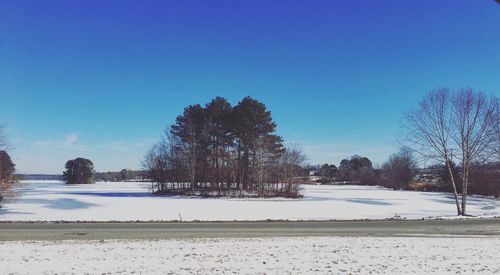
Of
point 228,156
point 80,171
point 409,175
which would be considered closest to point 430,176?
point 409,175

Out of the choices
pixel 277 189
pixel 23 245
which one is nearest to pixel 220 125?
pixel 277 189

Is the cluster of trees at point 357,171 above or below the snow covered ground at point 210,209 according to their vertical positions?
above

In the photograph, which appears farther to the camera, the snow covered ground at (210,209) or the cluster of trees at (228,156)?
the cluster of trees at (228,156)

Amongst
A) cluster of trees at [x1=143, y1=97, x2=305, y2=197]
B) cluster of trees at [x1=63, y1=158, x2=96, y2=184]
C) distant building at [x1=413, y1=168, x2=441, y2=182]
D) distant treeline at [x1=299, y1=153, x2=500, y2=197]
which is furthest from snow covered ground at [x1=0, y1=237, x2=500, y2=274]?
cluster of trees at [x1=63, y1=158, x2=96, y2=184]

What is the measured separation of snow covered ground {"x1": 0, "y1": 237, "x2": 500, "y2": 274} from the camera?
962 cm

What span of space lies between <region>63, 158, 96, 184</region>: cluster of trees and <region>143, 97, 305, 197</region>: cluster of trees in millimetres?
55503

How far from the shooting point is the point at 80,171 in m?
117

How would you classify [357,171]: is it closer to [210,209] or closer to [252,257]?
[210,209]

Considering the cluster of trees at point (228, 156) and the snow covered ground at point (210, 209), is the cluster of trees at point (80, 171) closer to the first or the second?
the cluster of trees at point (228, 156)

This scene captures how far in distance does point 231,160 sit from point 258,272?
2163 inches

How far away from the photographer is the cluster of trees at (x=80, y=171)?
117 m

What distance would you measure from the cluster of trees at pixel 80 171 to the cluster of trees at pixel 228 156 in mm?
55503

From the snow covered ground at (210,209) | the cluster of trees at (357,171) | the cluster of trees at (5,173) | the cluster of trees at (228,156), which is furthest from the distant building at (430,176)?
the cluster of trees at (5,173)

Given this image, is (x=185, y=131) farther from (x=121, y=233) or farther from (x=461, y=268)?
(x=461, y=268)
